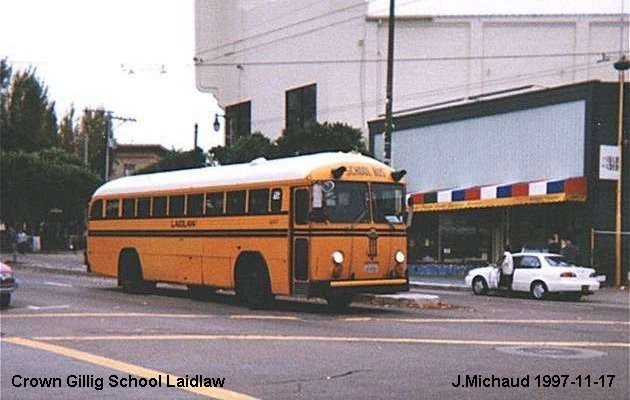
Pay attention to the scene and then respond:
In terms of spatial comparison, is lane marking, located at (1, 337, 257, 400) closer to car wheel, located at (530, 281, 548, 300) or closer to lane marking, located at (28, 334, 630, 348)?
lane marking, located at (28, 334, 630, 348)

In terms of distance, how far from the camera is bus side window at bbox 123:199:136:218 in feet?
79.3

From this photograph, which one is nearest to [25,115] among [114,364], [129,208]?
[129,208]

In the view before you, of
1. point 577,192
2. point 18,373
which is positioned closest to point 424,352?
point 18,373

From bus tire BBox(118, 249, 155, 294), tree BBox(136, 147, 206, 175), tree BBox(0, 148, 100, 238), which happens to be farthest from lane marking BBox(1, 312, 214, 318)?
tree BBox(0, 148, 100, 238)

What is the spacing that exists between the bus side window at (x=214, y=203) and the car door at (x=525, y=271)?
10.1m

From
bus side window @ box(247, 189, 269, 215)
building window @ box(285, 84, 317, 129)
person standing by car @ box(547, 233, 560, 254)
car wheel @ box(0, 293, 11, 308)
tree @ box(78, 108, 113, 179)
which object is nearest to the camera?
car wheel @ box(0, 293, 11, 308)

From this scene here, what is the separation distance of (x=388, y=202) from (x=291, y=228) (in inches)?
84.3

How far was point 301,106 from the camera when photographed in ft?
181

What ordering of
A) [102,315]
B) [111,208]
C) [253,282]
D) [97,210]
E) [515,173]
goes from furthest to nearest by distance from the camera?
1. [515,173]
2. [97,210]
3. [111,208]
4. [253,282]
5. [102,315]

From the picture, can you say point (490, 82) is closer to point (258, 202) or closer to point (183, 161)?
point (183, 161)

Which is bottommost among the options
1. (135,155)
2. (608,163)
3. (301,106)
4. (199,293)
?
(199,293)

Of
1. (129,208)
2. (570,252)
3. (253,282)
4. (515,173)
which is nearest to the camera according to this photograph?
(253,282)

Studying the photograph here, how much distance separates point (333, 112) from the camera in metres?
52.4

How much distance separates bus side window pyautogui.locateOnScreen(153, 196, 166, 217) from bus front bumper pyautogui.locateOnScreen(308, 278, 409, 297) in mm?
6257
